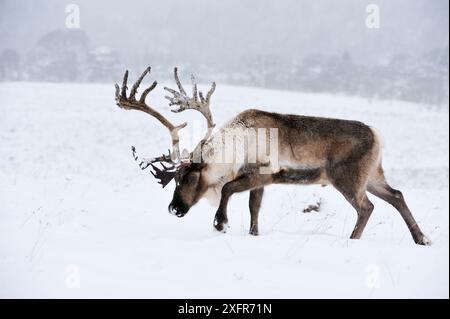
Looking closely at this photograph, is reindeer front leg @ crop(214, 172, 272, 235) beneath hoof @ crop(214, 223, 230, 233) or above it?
above

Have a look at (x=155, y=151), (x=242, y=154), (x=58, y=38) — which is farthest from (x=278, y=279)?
(x=58, y=38)

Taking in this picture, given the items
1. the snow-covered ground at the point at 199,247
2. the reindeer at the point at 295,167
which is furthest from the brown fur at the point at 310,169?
the snow-covered ground at the point at 199,247

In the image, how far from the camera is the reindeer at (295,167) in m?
5.72

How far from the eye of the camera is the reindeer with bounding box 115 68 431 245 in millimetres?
5719

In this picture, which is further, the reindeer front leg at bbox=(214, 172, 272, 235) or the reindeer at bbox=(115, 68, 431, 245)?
the reindeer at bbox=(115, 68, 431, 245)

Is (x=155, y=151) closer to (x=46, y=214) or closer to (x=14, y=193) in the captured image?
(x=14, y=193)

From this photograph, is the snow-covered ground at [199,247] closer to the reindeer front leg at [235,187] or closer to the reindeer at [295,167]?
the reindeer front leg at [235,187]

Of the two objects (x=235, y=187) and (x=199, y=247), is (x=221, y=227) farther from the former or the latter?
(x=199, y=247)

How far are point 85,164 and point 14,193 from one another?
9.76 meters

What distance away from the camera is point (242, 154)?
5797 mm

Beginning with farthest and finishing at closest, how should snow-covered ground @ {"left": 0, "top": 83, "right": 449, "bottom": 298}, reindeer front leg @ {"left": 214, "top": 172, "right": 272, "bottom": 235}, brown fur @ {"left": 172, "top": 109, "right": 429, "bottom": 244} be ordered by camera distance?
brown fur @ {"left": 172, "top": 109, "right": 429, "bottom": 244}, reindeer front leg @ {"left": 214, "top": 172, "right": 272, "bottom": 235}, snow-covered ground @ {"left": 0, "top": 83, "right": 449, "bottom": 298}

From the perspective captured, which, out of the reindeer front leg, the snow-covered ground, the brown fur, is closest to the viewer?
the snow-covered ground

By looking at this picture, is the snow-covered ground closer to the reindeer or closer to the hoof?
the hoof

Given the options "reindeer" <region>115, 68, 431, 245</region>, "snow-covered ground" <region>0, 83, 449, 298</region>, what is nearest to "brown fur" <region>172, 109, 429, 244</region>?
"reindeer" <region>115, 68, 431, 245</region>
